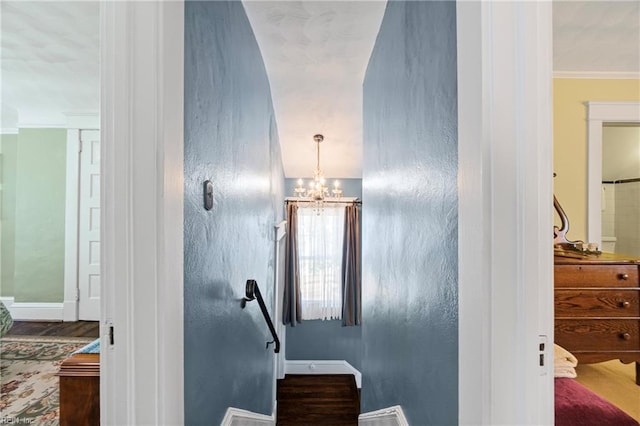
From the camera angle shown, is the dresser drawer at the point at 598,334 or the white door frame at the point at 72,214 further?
the white door frame at the point at 72,214

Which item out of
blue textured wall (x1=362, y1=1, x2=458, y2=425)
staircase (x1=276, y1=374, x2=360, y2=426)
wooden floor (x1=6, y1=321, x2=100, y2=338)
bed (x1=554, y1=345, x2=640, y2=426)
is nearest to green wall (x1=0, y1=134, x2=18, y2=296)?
wooden floor (x1=6, y1=321, x2=100, y2=338)

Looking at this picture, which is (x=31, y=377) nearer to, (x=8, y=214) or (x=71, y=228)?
(x=71, y=228)

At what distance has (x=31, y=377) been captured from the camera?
2.54 meters

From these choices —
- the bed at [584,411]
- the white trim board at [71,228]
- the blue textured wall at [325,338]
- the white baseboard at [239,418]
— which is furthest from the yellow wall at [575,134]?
the white trim board at [71,228]

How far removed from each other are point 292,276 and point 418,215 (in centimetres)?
411

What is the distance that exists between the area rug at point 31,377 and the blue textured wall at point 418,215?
2148 millimetres

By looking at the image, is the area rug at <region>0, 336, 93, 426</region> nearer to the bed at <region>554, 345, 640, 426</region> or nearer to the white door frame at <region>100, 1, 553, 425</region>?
the white door frame at <region>100, 1, 553, 425</region>

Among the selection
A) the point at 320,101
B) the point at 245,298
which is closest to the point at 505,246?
the point at 245,298

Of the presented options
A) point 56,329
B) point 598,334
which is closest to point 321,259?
point 56,329

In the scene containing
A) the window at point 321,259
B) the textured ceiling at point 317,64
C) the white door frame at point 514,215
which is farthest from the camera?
the window at point 321,259

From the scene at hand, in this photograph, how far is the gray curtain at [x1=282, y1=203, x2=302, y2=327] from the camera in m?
5.04

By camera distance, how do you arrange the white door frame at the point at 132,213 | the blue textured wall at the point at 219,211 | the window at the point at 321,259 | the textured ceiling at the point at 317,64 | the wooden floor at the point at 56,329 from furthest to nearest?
1. the window at the point at 321,259
2. the wooden floor at the point at 56,329
3. the textured ceiling at the point at 317,64
4. the blue textured wall at the point at 219,211
5. the white door frame at the point at 132,213

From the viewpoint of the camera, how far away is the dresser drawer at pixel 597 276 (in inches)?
67.7

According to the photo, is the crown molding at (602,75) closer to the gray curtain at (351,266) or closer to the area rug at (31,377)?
the gray curtain at (351,266)
